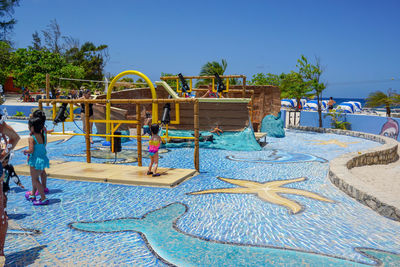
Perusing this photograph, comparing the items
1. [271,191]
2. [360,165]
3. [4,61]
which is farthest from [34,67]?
[271,191]

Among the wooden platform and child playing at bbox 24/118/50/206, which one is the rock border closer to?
the wooden platform

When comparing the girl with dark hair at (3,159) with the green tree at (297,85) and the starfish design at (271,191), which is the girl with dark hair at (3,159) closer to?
the starfish design at (271,191)

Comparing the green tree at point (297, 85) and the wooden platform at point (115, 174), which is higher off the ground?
the green tree at point (297, 85)

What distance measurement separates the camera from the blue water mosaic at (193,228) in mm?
3996

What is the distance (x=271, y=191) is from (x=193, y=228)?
2.51 metres

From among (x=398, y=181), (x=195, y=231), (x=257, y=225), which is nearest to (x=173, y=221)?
(x=195, y=231)

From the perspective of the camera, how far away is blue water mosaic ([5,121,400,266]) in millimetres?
3996

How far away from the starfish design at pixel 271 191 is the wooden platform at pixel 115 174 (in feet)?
3.02

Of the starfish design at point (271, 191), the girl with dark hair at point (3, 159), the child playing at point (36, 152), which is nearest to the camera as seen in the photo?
the girl with dark hair at point (3, 159)

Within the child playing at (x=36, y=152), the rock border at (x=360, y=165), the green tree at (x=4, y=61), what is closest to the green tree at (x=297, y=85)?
the rock border at (x=360, y=165)

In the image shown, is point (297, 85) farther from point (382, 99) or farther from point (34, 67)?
point (34, 67)

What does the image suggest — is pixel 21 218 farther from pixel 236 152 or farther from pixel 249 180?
pixel 236 152

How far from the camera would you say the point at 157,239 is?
445 cm

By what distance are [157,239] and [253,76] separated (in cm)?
4448
